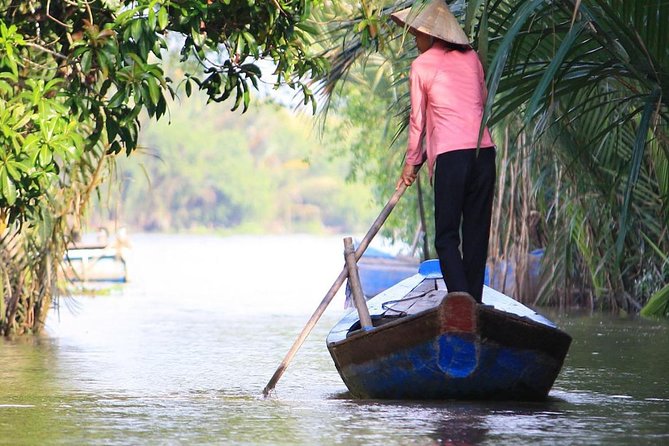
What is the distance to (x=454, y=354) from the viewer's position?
23.3ft

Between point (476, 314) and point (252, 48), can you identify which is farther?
point (252, 48)

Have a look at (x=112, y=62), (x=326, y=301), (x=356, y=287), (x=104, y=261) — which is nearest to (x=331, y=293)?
(x=326, y=301)

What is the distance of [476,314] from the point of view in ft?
22.6

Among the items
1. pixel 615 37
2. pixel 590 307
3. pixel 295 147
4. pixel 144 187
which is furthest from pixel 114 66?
pixel 295 147

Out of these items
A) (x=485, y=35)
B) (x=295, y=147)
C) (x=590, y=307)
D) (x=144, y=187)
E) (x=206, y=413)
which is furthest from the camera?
(x=295, y=147)

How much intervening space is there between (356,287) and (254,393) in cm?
95

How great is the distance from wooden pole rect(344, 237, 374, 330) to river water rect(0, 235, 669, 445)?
45 cm

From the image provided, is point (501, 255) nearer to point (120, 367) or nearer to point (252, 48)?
point (120, 367)

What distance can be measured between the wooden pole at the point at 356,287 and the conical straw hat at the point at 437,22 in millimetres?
1399

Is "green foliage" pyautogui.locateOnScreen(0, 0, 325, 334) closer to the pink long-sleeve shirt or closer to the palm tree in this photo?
the palm tree

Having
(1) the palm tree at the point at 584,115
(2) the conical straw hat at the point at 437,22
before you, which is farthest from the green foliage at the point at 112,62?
(2) the conical straw hat at the point at 437,22

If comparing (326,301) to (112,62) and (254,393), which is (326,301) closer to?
(254,393)

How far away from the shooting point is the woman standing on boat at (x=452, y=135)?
7.32 m

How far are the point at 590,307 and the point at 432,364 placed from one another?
899 cm
